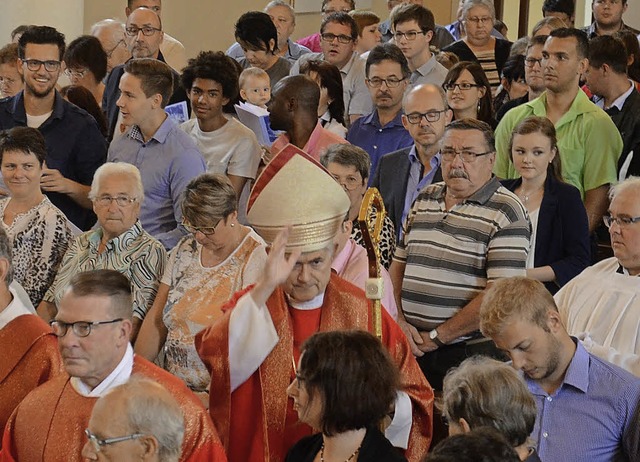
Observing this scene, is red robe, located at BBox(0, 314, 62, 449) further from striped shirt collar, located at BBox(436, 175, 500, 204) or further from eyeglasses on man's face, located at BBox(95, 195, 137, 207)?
striped shirt collar, located at BBox(436, 175, 500, 204)

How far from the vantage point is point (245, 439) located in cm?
395

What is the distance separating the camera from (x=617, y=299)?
4414 mm

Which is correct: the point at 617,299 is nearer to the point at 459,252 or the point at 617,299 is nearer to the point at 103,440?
the point at 459,252

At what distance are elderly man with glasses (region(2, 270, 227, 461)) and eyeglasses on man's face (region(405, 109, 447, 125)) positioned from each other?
2126mm

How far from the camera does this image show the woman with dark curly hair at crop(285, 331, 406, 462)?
11.0 ft

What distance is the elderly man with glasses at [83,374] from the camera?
374cm

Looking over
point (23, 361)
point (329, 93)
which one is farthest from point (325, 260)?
point (329, 93)

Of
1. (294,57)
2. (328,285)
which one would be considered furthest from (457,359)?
(294,57)

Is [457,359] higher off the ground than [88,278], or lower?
lower

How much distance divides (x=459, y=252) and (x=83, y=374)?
1.68 meters

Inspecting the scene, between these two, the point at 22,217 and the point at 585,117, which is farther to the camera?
the point at 585,117

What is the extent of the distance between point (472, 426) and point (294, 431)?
0.86m

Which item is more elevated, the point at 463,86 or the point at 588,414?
the point at 463,86

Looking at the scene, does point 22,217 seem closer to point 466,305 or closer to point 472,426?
point 466,305
